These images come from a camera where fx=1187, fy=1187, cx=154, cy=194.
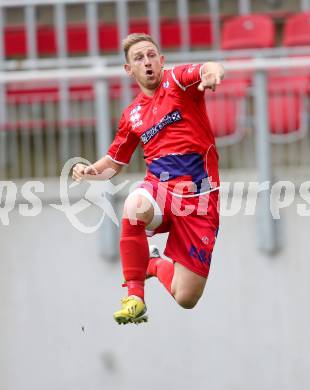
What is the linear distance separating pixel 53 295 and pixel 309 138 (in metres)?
2.41

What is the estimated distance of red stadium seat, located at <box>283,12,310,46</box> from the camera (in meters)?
10.9

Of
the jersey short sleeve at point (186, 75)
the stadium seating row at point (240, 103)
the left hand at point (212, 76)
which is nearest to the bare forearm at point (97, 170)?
the jersey short sleeve at point (186, 75)

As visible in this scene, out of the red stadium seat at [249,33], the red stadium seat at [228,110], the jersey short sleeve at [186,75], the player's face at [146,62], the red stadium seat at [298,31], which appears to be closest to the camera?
the jersey short sleeve at [186,75]

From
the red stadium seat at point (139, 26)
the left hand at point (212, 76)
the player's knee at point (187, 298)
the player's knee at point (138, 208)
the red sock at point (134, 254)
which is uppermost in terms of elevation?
the red stadium seat at point (139, 26)

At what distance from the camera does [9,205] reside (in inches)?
362

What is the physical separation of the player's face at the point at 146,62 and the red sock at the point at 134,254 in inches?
29.8

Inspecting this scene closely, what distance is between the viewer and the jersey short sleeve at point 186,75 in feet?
19.5

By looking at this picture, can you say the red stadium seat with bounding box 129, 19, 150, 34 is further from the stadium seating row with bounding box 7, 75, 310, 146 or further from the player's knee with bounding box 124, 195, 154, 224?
the player's knee with bounding box 124, 195, 154, 224

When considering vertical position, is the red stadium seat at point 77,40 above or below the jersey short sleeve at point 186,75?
above

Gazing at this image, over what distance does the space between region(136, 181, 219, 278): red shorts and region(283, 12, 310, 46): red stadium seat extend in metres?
4.72

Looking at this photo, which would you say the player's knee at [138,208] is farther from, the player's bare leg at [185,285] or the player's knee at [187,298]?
the player's knee at [187,298]

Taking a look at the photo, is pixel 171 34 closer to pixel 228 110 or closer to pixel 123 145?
pixel 228 110

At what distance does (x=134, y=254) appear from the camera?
633 centimetres

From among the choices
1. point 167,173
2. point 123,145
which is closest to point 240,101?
point 123,145
